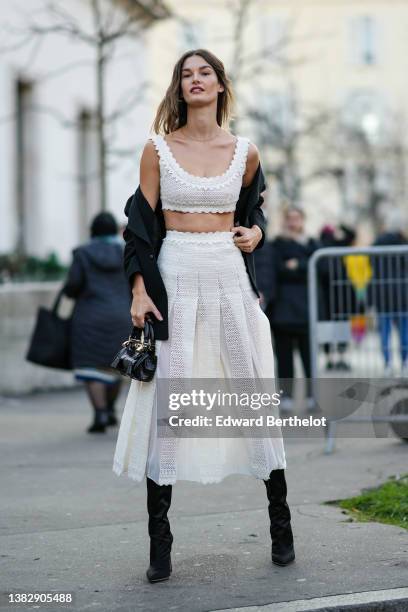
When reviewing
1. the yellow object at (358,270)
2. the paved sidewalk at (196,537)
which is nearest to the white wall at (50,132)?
the yellow object at (358,270)

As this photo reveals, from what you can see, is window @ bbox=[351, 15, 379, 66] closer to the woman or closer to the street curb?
the woman

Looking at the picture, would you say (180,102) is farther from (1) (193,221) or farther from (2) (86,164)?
Answer: (2) (86,164)

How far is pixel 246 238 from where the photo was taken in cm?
561

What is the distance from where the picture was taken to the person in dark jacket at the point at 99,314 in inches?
424

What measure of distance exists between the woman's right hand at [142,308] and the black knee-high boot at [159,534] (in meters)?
0.64

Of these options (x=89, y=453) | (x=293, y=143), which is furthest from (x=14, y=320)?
(x=293, y=143)

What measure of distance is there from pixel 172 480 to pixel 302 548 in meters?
0.83

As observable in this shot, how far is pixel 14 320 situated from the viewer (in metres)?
13.8

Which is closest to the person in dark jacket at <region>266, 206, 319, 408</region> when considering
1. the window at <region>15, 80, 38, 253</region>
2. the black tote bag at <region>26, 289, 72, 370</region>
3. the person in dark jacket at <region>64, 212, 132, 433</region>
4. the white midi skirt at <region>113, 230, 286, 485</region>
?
the person in dark jacket at <region>64, 212, 132, 433</region>

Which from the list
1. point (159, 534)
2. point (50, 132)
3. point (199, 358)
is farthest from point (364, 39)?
point (159, 534)

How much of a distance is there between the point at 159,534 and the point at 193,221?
1.25 meters

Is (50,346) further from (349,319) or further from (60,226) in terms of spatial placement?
(60,226)

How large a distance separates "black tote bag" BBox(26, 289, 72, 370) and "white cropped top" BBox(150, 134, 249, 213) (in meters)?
5.46

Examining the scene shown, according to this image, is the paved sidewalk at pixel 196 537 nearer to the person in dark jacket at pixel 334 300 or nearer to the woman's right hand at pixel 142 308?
the person in dark jacket at pixel 334 300
